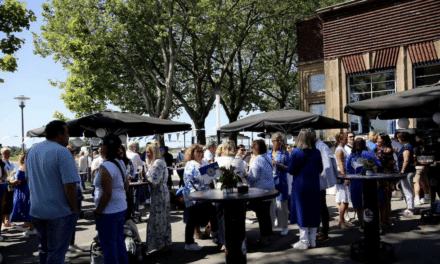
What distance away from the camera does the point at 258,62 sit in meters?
31.1

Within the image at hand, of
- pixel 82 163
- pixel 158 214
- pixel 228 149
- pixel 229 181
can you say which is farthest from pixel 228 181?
pixel 82 163

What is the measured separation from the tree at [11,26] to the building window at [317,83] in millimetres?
19143

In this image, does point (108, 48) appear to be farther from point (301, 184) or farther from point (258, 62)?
point (301, 184)

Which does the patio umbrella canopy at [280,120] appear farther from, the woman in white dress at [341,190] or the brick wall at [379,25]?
the brick wall at [379,25]

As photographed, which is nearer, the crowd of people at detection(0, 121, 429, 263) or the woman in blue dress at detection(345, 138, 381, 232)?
the crowd of people at detection(0, 121, 429, 263)

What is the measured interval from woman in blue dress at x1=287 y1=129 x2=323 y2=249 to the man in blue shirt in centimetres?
350

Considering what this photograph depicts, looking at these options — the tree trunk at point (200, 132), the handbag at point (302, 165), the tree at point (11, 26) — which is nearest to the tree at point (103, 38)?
the tree trunk at point (200, 132)

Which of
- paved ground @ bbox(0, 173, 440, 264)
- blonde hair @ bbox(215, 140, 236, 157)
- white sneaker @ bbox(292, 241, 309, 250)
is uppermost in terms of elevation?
blonde hair @ bbox(215, 140, 236, 157)

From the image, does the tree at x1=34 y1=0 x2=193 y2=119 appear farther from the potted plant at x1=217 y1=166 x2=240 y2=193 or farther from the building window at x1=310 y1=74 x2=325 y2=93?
the potted plant at x1=217 y1=166 x2=240 y2=193

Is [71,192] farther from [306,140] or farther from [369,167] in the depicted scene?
[369,167]

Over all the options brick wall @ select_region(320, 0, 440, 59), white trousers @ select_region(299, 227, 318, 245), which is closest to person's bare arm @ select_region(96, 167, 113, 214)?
white trousers @ select_region(299, 227, 318, 245)

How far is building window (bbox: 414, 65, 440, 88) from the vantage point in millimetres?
18311

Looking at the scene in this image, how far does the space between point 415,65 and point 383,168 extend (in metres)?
14.0

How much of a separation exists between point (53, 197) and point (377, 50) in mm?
19380
